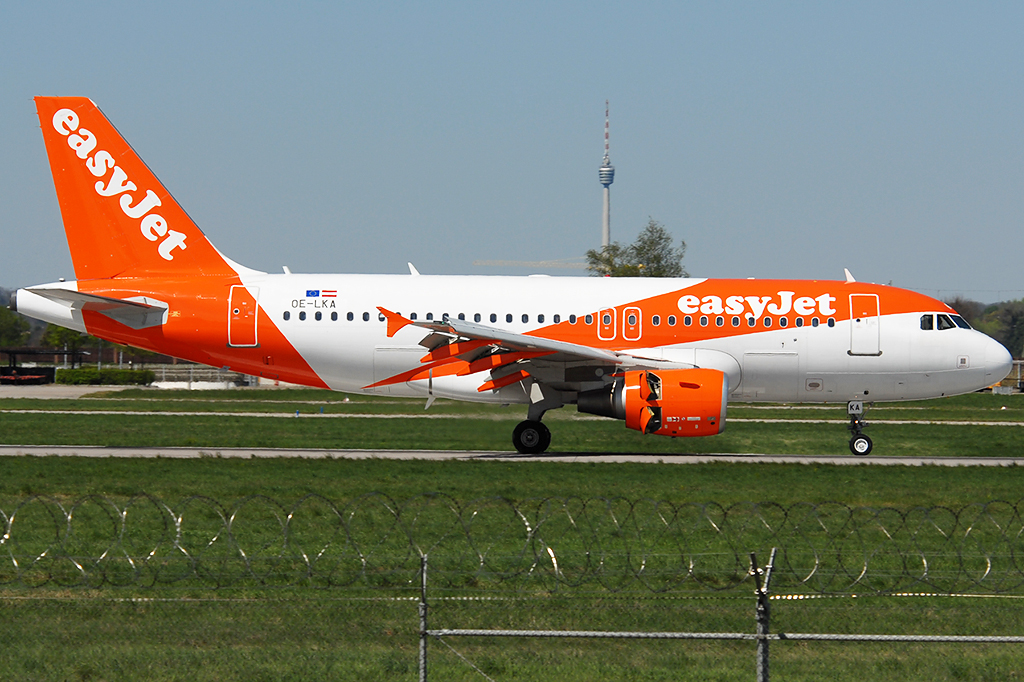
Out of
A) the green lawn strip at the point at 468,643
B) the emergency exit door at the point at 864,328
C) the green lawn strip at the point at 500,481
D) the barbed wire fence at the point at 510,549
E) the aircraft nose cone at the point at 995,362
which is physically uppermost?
the emergency exit door at the point at 864,328

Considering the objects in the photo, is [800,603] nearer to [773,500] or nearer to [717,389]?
[773,500]

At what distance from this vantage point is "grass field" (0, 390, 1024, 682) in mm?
9406

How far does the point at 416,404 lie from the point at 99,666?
3342 centimetres

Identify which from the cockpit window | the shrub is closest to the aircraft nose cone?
the cockpit window

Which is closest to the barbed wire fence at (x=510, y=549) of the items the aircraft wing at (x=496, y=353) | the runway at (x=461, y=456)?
the aircraft wing at (x=496, y=353)

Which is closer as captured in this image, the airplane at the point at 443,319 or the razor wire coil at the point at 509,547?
the razor wire coil at the point at 509,547

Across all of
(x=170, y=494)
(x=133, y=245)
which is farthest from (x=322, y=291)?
(x=170, y=494)

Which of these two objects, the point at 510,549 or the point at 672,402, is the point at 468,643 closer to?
the point at 510,549

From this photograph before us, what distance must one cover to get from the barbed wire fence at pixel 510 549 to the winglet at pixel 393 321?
7.02 m

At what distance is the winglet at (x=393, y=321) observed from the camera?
967 inches

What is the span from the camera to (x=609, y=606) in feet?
35.4

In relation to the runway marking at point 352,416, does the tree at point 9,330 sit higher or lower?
higher

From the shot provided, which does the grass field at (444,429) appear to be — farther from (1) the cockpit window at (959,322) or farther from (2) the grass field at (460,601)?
(1) the cockpit window at (959,322)

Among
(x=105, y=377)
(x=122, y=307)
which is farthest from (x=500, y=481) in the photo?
(x=105, y=377)
